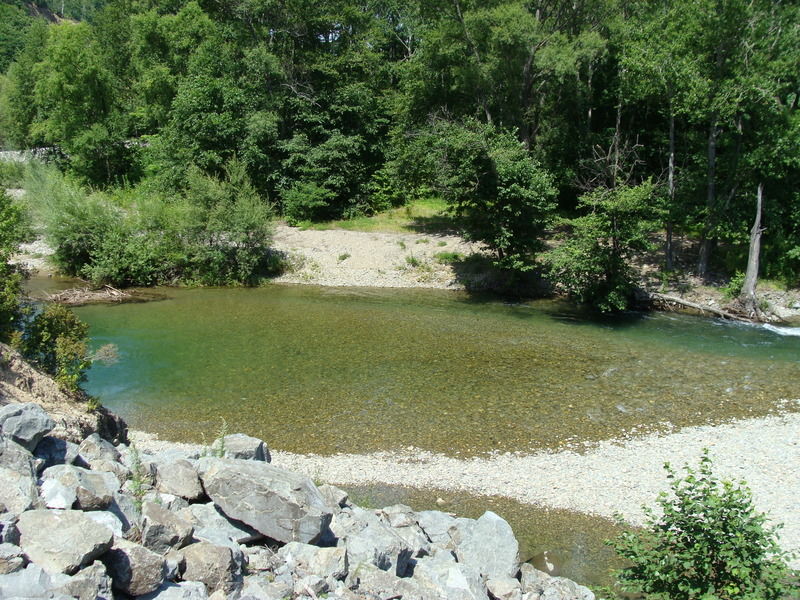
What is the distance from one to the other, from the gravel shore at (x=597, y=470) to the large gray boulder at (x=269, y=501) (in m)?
4.61

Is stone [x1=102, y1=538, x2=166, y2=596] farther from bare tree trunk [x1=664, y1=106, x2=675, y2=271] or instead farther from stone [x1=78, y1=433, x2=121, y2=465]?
bare tree trunk [x1=664, y1=106, x2=675, y2=271]

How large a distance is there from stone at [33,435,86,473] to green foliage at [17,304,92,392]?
6.01m

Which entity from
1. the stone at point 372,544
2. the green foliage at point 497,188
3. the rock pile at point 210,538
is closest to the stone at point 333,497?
the rock pile at point 210,538

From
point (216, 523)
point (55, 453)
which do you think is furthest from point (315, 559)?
point (55, 453)

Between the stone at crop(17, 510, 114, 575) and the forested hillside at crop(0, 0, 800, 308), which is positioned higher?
the forested hillside at crop(0, 0, 800, 308)

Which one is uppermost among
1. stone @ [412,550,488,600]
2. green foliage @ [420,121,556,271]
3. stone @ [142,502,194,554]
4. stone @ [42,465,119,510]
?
green foliage @ [420,121,556,271]

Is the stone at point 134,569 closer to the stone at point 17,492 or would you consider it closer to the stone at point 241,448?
the stone at point 17,492

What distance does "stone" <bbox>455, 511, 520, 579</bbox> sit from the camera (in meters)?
9.56

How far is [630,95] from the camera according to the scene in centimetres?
3334

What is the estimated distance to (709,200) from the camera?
30.0 metres

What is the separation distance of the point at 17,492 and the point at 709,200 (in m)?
31.3

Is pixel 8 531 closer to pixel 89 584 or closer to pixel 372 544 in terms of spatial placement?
pixel 89 584

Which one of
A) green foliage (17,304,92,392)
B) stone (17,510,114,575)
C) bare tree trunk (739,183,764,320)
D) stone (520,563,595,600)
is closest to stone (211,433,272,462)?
stone (17,510,114,575)

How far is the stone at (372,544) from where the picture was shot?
850 cm
